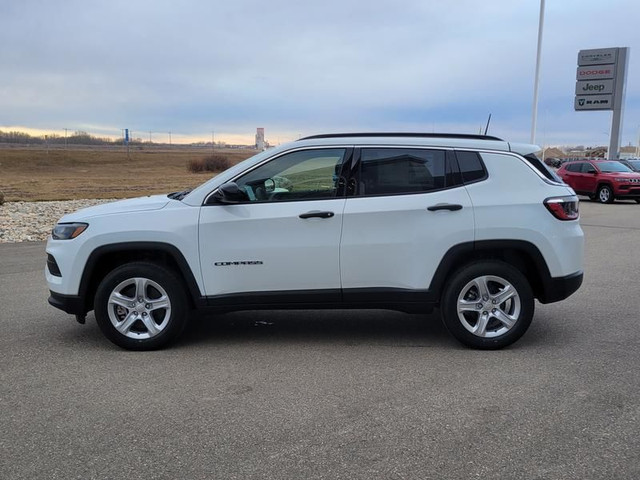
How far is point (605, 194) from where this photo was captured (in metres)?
22.2

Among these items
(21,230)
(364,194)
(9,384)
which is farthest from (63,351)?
(21,230)

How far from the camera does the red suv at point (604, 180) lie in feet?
70.4

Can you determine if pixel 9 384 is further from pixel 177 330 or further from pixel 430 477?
pixel 430 477

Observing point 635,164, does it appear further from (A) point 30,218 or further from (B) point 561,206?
(A) point 30,218

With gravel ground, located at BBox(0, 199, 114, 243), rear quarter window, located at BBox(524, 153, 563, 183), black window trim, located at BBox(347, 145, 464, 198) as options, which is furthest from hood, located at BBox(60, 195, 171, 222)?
gravel ground, located at BBox(0, 199, 114, 243)

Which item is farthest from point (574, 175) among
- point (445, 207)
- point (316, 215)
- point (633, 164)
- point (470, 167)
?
point (316, 215)

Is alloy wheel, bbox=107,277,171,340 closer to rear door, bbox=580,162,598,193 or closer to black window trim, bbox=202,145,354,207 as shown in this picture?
black window trim, bbox=202,145,354,207

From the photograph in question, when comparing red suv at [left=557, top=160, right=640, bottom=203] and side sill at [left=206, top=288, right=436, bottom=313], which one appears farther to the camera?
red suv at [left=557, top=160, right=640, bottom=203]

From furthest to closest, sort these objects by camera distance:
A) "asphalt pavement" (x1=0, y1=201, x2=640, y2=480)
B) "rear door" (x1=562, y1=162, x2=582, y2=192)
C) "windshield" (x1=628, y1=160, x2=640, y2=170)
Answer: "windshield" (x1=628, y1=160, x2=640, y2=170), "rear door" (x1=562, y1=162, x2=582, y2=192), "asphalt pavement" (x1=0, y1=201, x2=640, y2=480)

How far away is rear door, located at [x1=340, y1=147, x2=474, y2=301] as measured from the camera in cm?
480

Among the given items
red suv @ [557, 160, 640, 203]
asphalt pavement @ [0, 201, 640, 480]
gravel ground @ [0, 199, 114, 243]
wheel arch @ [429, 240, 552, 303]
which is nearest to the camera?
asphalt pavement @ [0, 201, 640, 480]

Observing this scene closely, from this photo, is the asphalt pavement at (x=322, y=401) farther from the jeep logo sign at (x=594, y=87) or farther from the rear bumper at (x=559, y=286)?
the jeep logo sign at (x=594, y=87)

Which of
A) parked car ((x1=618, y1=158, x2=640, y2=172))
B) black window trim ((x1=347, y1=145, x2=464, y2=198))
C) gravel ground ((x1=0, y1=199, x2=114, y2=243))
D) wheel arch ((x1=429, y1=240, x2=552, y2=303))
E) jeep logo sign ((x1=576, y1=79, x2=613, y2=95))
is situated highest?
jeep logo sign ((x1=576, y1=79, x2=613, y2=95))

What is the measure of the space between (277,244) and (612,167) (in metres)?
21.8
